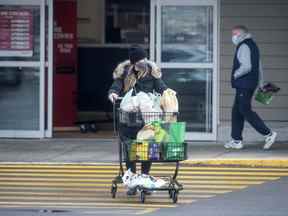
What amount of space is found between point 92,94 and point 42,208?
916 centimetres

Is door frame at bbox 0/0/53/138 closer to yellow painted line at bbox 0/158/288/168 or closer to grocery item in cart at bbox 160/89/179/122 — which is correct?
yellow painted line at bbox 0/158/288/168

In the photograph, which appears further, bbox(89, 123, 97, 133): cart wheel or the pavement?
bbox(89, 123, 97, 133): cart wheel

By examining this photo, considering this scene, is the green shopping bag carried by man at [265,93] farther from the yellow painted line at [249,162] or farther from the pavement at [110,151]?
the yellow painted line at [249,162]

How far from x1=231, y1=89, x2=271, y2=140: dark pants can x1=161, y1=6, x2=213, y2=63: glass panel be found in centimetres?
131

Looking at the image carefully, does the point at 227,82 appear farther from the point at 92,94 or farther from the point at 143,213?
the point at 143,213

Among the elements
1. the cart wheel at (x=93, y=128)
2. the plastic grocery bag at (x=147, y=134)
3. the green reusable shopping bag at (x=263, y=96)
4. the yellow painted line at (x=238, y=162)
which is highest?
the green reusable shopping bag at (x=263, y=96)

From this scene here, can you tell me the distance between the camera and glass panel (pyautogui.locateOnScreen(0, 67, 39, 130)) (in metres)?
17.8

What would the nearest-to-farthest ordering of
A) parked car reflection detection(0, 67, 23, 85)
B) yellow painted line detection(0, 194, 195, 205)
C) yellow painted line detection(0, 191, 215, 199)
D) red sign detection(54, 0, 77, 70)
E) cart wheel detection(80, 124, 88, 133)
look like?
yellow painted line detection(0, 194, 195, 205) → yellow painted line detection(0, 191, 215, 199) → parked car reflection detection(0, 67, 23, 85) → cart wheel detection(80, 124, 88, 133) → red sign detection(54, 0, 77, 70)

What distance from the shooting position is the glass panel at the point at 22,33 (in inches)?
696

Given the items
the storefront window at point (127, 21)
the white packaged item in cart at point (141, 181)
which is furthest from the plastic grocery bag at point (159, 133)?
the storefront window at point (127, 21)

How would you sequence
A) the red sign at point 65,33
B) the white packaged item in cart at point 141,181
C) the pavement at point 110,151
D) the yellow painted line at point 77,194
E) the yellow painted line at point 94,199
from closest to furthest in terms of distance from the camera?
the white packaged item in cart at point 141,181
the yellow painted line at point 94,199
the yellow painted line at point 77,194
the pavement at point 110,151
the red sign at point 65,33

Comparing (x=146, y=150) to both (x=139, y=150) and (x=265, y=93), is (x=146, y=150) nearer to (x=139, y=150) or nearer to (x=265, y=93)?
(x=139, y=150)

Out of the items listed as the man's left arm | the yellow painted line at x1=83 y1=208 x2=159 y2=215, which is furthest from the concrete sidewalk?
the yellow painted line at x1=83 y1=208 x2=159 y2=215

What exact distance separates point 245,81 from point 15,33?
4201mm
